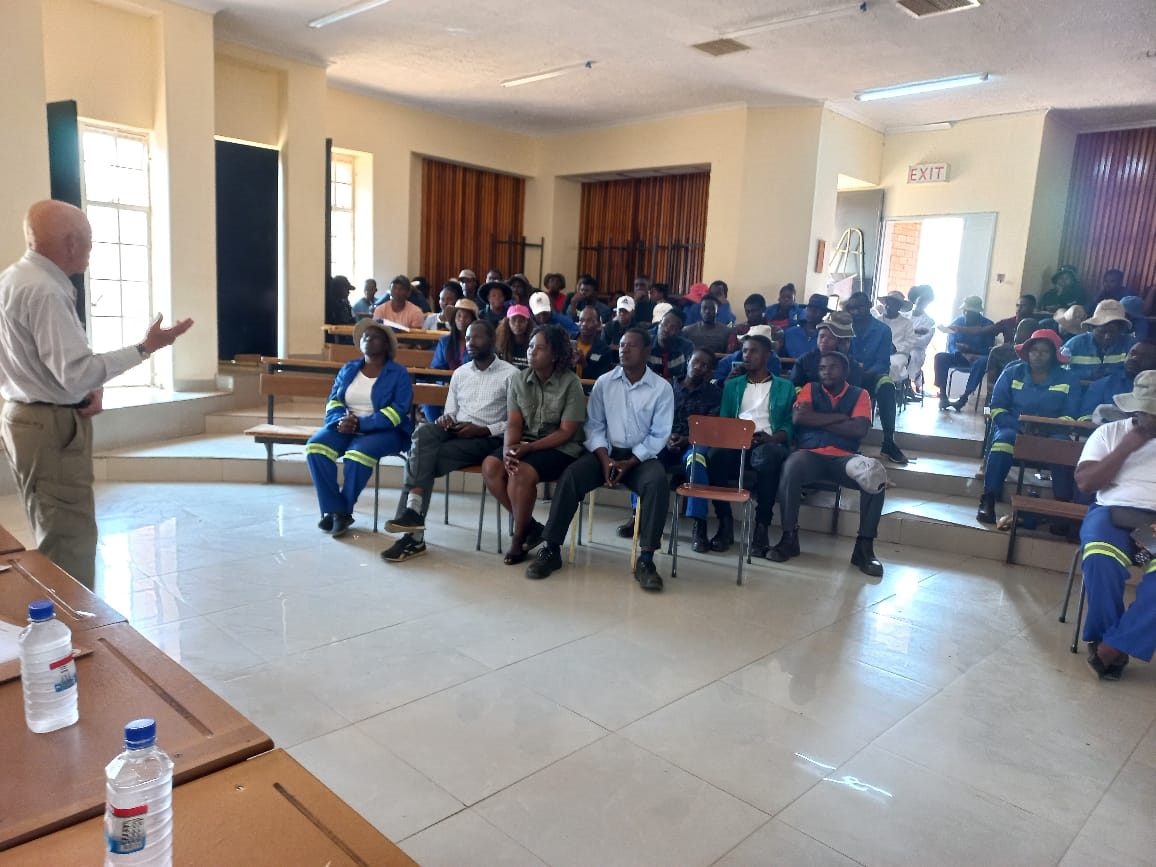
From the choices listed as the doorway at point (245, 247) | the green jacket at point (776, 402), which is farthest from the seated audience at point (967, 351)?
the doorway at point (245, 247)

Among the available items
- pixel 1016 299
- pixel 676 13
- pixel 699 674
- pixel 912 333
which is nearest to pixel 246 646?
pixel 699 674

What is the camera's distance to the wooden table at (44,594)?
1.55 m

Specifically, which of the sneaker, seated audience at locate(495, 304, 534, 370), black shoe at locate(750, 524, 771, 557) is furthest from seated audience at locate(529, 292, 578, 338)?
the sneaker

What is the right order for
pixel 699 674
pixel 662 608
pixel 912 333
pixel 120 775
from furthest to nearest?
1. pixel 912 333
2. pixel 662 608
3. pixel 699 674
4. pixel 120 775

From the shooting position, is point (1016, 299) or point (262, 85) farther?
point (1016, 299)

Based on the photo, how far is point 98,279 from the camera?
643cm

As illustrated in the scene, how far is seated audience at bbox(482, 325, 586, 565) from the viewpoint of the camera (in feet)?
13.3

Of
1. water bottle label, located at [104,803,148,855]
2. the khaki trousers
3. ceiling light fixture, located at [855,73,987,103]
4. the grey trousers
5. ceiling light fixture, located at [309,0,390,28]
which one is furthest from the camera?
ceiling light fixture, located at [855,73,987,103]

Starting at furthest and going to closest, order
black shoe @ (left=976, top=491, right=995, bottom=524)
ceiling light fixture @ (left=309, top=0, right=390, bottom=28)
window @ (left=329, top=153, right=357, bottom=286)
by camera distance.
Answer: window @ (left=329, top=153, right=357, bottom=286), ceiling light fixture @ (left=309, top=0, right=390, bottom=28), black shoe @ (left=976, top=491, right=995, bottom=524)

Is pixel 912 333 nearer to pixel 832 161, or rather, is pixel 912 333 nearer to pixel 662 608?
pixel 832 161

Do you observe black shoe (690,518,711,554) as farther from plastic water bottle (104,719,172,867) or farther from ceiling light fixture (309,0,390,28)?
ceiling light fixture (309,0,390,28)

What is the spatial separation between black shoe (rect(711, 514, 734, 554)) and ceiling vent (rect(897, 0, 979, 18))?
12.9 ft

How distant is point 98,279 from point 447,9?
3604mm

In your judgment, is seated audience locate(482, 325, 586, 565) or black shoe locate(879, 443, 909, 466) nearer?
seated audience locate(482, 325, 586, 565)
